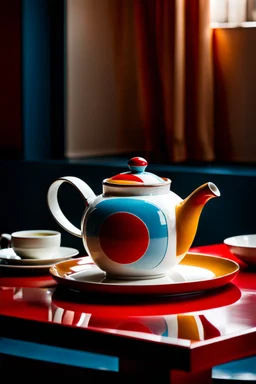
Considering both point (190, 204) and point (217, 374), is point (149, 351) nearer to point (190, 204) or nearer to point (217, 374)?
point (190, 204)

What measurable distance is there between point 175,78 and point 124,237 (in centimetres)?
167

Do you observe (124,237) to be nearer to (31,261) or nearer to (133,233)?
(133,233)

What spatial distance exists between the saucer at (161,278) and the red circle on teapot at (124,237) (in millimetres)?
46

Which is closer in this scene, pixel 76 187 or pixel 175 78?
pixel 76 187

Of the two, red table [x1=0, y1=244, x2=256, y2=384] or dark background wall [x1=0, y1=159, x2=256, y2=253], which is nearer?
red table [x1=0, y1=244, x2=256, y2=384]

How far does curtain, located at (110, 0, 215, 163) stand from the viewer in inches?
112

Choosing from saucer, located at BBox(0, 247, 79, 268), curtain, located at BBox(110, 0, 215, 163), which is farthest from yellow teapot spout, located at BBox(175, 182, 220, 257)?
curtain, located at BBox(110, 0, 215, 163)

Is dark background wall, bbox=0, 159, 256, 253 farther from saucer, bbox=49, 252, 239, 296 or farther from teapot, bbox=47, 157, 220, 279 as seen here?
teapot, bbox=47, 157, 220, 279

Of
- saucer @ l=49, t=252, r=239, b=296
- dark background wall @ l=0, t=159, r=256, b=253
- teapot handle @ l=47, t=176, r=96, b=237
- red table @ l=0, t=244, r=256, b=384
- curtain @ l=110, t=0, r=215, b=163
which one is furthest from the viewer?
curtain @ l=110, t=0, r=215, b=163

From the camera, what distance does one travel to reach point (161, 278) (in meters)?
1.32

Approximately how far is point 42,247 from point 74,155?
1.64 meters

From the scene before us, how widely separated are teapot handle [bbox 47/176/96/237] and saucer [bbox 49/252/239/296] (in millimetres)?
77

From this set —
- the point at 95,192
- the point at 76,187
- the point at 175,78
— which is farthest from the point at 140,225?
the point at 175,78

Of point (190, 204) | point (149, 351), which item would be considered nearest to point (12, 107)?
point (190, 204)
